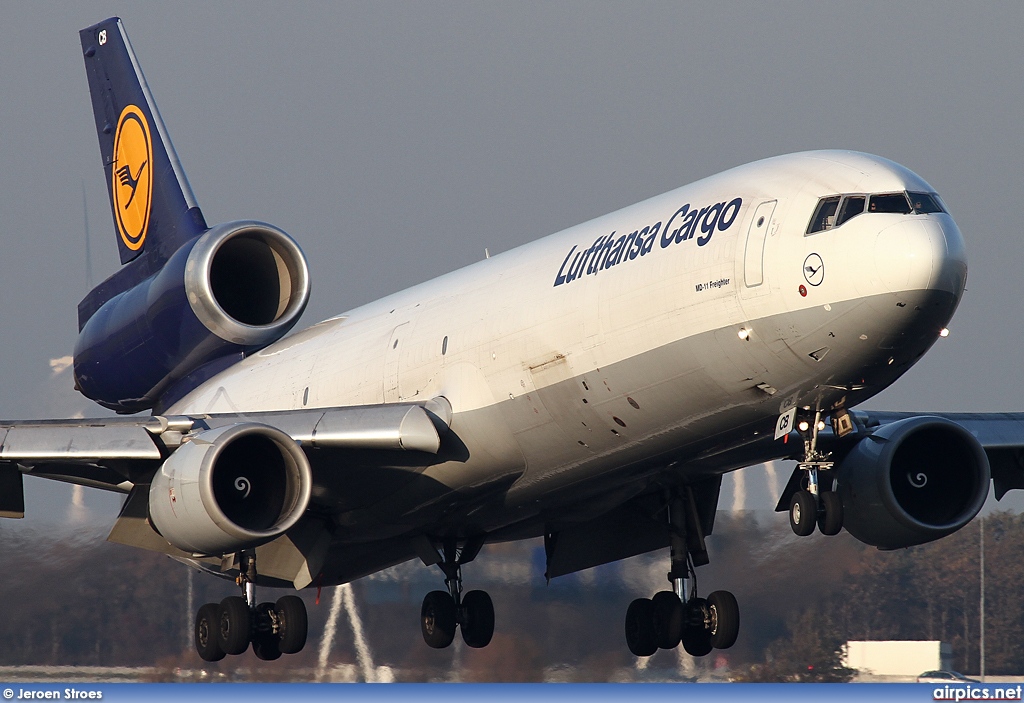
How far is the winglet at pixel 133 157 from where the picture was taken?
25.3 metres

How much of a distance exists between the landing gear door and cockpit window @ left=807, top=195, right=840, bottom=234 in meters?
0.46

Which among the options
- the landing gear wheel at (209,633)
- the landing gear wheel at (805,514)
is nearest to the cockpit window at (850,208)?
the landing gear wheel at (805,514)

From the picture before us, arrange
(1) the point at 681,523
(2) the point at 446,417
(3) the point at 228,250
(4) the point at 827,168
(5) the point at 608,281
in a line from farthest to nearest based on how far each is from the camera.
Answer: (3) the point at 228,250 → (1) the point at 681,523 → (2) the point at 446,417 → (5) the point at 608,281 → (4) the point at 827,168

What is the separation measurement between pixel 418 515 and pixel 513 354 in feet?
11.4

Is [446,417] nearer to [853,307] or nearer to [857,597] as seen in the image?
[853,307]

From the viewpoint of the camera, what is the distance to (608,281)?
16.1 meters

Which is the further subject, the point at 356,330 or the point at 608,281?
the point at 356,330

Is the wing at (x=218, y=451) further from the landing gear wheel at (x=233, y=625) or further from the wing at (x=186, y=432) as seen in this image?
the landing gear wheel at (x=233, y=625)

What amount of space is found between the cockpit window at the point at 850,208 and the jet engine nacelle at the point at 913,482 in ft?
20.1

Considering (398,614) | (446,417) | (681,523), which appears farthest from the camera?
(398,614)

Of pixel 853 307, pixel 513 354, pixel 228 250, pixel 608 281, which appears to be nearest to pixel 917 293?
pixel 853 307

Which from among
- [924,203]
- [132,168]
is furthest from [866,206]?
[132,168]

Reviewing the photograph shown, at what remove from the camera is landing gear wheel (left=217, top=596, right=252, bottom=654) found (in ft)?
67.4

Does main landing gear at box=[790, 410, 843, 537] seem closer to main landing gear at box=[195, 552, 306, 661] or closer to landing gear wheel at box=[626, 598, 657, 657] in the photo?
landing gear wheel at box=[626, 598, 657, 657]
